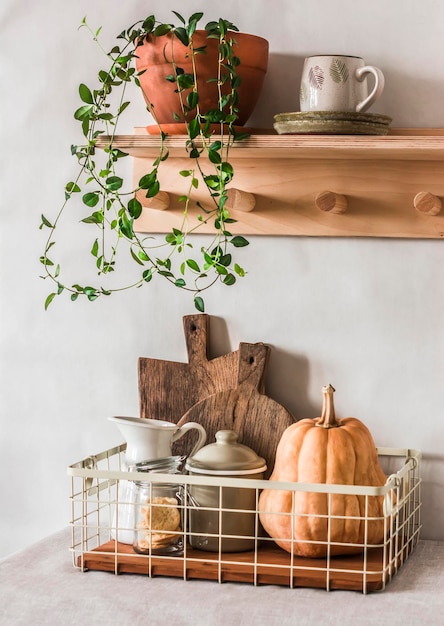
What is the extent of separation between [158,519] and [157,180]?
1.81 ft

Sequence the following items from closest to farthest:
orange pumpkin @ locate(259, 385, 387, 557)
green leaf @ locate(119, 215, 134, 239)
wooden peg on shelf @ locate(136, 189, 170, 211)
A: orange pumpkin @ locate(259, 385, 387, 557) < green leaf @ locate(119, 215, 134, 239) < wooden peg on shelf @ locate(136, 189, 170, 211)

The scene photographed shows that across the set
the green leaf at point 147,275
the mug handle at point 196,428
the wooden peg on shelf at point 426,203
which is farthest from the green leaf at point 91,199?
the wooden peg on shelf at point 426,203

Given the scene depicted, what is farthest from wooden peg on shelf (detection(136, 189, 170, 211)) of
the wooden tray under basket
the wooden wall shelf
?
the wooden tray under basket

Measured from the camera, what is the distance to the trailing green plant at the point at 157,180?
1.31 m

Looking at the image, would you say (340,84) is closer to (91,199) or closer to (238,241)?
(238,241)

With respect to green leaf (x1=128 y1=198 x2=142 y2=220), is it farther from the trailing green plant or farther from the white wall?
the white wall

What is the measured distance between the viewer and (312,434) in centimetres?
128

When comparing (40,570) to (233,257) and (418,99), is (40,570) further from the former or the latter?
(418,99)

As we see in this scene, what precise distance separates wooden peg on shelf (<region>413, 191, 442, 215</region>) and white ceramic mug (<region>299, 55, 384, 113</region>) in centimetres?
16

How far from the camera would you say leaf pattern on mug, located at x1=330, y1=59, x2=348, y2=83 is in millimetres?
1308

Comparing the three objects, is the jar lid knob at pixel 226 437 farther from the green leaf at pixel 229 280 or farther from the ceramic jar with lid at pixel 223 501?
the green leaf at pixel 229 280

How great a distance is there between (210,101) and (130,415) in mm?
560

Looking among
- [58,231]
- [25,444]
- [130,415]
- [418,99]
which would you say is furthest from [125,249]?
[418,99]

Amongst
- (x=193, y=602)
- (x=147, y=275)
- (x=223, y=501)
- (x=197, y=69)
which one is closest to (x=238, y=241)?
(x=147, y=275)
